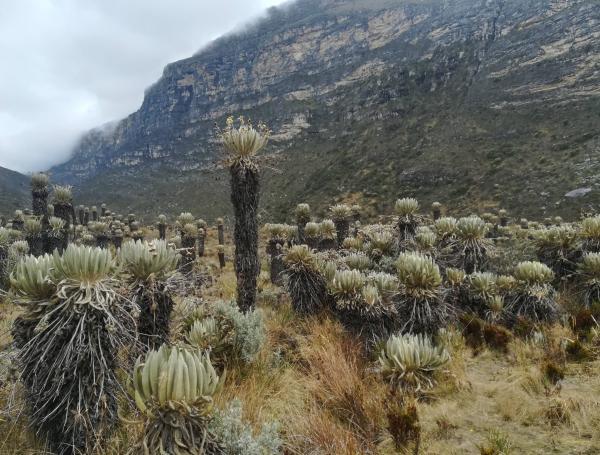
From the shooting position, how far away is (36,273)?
330 cm

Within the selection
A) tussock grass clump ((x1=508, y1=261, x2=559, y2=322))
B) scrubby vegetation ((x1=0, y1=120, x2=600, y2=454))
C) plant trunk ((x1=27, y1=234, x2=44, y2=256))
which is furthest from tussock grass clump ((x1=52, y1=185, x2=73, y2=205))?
tussock grass clump ((x1=508, y1=261, x2=559, y2=322))

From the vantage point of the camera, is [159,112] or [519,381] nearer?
[519,381]

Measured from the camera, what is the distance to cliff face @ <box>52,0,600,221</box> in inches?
1553

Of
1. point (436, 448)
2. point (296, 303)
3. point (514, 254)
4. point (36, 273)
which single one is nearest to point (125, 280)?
point (36, 273)

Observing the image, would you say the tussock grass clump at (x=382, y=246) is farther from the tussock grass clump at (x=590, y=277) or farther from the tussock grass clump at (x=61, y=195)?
the tussock grass clump at (x=61, y=195)

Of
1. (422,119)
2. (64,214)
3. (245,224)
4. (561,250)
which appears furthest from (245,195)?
(422,119)

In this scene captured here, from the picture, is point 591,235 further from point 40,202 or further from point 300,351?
point 40,202

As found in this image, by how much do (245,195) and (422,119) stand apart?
56734 mm

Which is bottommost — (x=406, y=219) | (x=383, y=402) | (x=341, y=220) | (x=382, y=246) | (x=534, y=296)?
(x=383, y=402)

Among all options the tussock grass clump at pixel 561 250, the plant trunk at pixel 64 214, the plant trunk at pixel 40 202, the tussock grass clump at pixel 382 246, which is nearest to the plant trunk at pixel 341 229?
the tussock grass clump at pixel 382 246

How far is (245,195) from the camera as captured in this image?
22.0 feet

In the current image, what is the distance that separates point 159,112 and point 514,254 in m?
168

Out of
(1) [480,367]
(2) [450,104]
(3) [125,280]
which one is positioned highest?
(2) [450,104]

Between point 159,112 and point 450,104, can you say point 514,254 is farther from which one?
point 159,112
